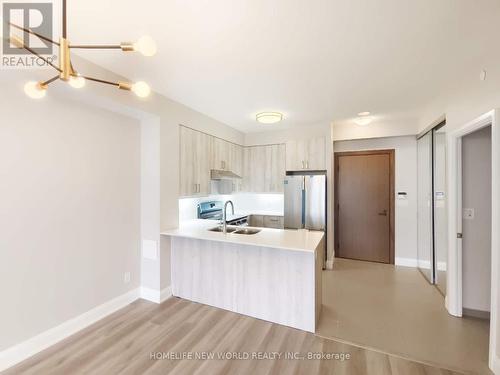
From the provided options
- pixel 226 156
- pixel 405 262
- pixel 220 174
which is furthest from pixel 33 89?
pixel 405 262

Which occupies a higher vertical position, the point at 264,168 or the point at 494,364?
the point at 264,168

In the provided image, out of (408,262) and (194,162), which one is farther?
(408,262)

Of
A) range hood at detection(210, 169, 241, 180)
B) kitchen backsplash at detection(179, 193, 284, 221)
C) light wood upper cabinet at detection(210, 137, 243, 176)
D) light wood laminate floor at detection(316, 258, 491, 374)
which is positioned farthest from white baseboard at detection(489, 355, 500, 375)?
light wood upper cabinet at detection(210, 137, 243, 176)

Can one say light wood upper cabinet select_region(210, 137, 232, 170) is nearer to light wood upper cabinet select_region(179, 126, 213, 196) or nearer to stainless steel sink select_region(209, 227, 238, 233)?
light wood upper cabinet select_region(179, 126, 213, 196)

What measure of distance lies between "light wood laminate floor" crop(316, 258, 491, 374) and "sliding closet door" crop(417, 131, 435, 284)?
0.50 m

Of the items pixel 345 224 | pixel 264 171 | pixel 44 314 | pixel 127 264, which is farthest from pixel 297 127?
pixel 44 314

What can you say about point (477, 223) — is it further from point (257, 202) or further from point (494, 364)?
point (257, 202)

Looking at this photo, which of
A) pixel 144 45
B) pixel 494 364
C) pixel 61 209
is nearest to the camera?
pixel 144 45

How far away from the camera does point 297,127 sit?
4.60 meters

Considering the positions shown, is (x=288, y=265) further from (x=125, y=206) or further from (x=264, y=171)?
(x=264, y=171)

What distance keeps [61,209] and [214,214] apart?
2.51 metres

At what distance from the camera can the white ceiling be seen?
158cm

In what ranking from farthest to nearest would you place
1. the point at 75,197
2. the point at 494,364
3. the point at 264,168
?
the point at 264,168 < the point at 75,197 < the point at 494,364

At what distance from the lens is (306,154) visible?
175 inches
